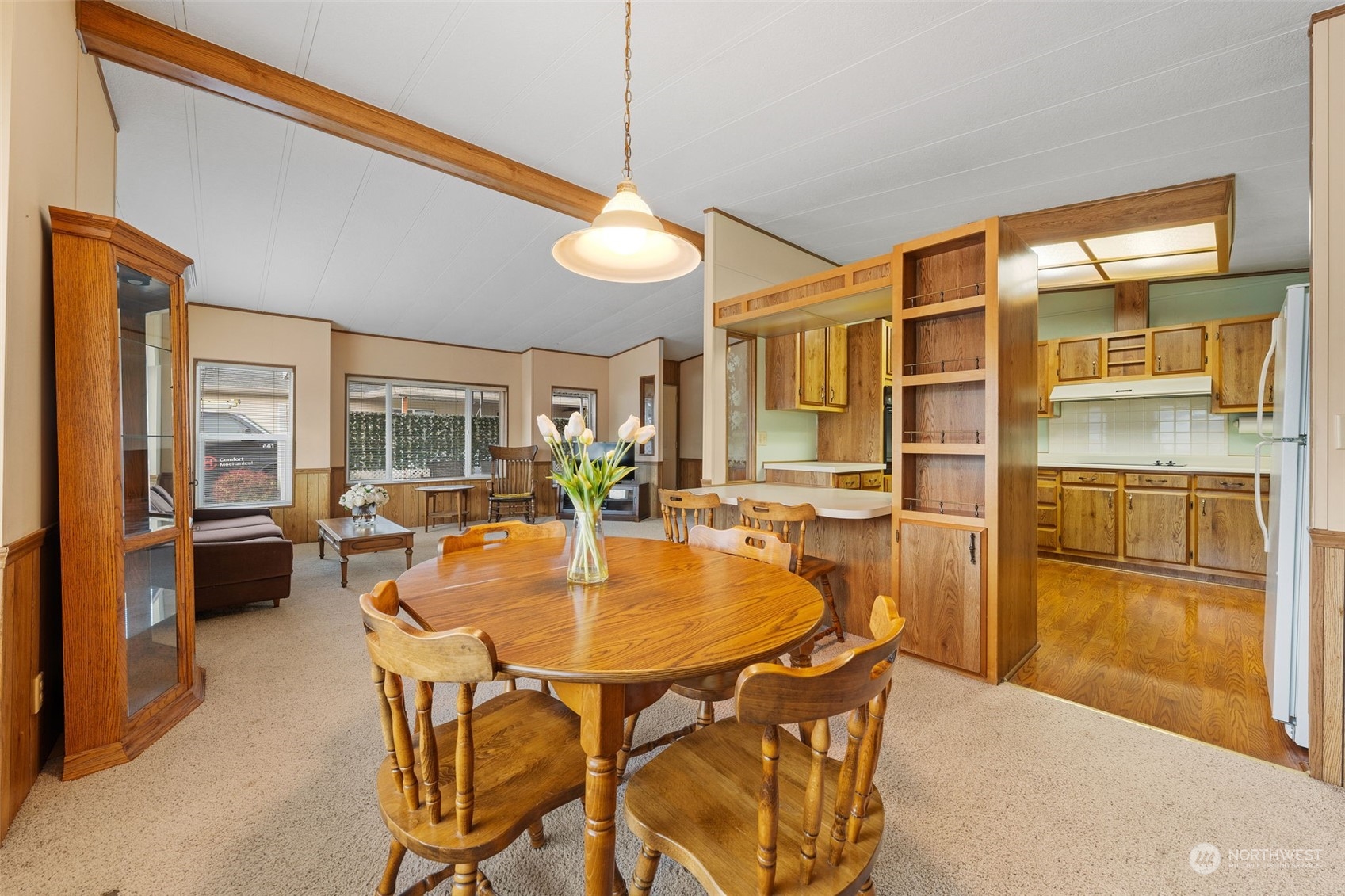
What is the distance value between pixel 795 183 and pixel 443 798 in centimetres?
360

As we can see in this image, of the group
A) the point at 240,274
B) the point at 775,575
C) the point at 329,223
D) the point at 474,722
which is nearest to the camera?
the point at 474,722

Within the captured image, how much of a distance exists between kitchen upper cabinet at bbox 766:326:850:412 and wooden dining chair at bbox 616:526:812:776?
6.96 ft

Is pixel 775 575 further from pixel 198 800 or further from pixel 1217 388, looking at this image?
pixel 1217 388

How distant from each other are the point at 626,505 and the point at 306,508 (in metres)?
3.80

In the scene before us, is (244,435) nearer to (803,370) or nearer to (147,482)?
(147,482)

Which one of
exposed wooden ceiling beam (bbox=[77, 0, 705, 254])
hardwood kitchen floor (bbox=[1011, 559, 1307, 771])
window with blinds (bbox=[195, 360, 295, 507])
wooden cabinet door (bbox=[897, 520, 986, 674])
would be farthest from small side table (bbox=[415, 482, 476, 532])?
hardwood kitchen floor (bbox=[1011, 559, 1307, 771])

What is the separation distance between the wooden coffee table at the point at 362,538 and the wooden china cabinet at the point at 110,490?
1856 mm

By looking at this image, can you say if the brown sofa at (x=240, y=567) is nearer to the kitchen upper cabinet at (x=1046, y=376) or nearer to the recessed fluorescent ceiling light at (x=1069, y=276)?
the recessed fluorescent ceiling light at (x=1069, y=276)

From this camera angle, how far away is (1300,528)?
6.46ft

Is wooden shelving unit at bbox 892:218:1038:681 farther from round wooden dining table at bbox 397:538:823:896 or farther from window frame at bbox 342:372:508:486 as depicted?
window frame at bbox 342:372:508:486

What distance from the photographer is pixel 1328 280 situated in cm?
179

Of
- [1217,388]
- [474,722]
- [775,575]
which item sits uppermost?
[1217,388]

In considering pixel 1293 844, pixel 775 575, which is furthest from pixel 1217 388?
pixel 775 575

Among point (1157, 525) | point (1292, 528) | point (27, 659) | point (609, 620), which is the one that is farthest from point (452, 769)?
point (1157, 525)
